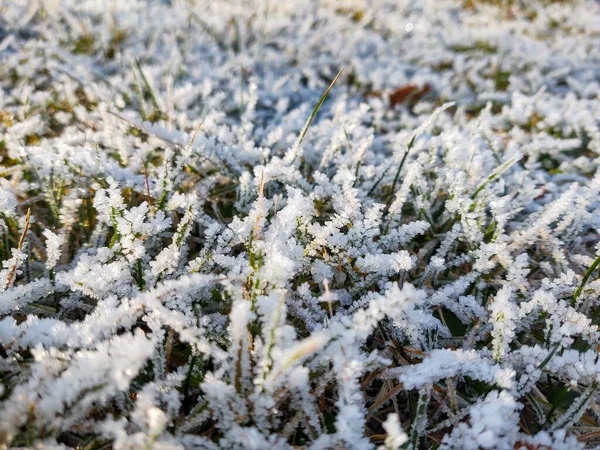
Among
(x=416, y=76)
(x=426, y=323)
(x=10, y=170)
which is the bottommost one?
(x=426, y=323)

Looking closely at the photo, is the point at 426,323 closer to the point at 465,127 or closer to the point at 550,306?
the point at 550,306

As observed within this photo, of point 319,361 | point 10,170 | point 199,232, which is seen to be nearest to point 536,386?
point 319,361

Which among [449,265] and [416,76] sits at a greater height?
[416,76]

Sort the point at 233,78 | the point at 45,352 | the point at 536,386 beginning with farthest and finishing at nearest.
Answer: the point at 233,78
the point at 536,386
the point at 45,352

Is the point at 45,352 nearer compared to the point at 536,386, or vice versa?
the point at 45,352

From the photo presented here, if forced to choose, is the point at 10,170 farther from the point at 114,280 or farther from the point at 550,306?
the point at 550,306

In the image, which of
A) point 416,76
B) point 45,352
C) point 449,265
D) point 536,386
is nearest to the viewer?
point 45,352

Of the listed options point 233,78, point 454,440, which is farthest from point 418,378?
Result: point 233,78
